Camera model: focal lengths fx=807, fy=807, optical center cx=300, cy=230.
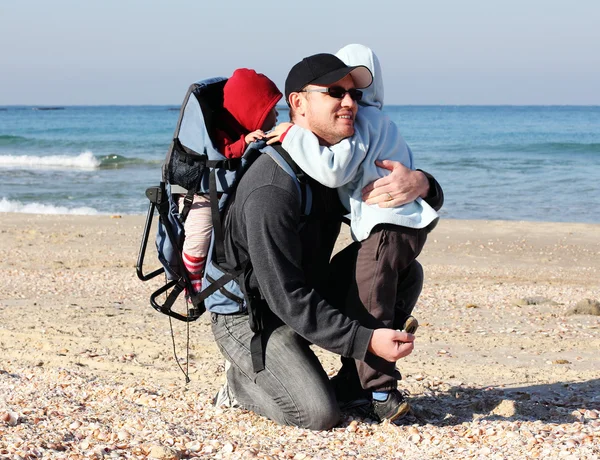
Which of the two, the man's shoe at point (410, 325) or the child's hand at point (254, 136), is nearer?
the man's shoe at point (410, 325)

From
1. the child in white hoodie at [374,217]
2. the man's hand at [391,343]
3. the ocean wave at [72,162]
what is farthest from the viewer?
the ocean wave at [72,162]

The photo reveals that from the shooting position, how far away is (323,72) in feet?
11.5

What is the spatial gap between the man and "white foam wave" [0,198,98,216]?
1151cm

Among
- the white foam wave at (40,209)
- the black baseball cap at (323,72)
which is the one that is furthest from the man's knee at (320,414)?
the white foam wave at (40,209)

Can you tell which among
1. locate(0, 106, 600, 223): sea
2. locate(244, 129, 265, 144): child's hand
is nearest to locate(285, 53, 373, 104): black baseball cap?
locate(244, 129, 265, 144): child's hand

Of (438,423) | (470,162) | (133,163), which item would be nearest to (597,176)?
(470,162)

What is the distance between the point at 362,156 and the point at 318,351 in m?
2.33

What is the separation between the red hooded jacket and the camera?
3965 mm

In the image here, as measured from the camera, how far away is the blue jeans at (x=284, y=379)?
3717mm

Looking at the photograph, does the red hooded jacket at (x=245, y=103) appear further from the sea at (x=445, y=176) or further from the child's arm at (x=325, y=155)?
the sea at (x=445, y=176)

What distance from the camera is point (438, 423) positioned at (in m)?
3.93

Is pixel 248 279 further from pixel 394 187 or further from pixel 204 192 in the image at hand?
pixel 394 187

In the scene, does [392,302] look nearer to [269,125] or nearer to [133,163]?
[269,125]

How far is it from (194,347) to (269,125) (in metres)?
2.18
